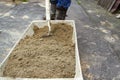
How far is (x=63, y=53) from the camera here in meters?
3.26

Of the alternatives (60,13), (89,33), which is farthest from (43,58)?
(89,33)

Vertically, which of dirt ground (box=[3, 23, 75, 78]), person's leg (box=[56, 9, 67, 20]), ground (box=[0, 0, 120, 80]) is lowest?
ground (box=[0, 0, 120, 80])

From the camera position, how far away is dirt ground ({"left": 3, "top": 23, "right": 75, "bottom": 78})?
2.65 m

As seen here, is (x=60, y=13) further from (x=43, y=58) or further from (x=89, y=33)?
(x=43, y=58)

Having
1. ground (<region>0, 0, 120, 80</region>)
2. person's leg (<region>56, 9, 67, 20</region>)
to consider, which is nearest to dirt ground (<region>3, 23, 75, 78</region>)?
ground (<region>0, 0, 120, 80</region>)

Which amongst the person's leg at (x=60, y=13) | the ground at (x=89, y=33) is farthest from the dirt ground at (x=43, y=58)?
the person's leg at (x=60, y=13)

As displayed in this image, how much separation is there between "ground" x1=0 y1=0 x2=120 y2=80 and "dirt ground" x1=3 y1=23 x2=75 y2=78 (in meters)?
0.55

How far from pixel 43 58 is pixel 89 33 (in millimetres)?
2464

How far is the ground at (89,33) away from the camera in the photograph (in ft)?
12.3

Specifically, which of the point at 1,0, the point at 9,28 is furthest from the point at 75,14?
the point at 1,0

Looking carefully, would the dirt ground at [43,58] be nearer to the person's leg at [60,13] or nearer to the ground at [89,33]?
the ground at [89,33]

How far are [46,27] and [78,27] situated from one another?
1.52m

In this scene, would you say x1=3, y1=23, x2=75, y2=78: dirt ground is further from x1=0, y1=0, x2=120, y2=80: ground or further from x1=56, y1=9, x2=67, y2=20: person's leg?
x1=56, y1=9, x2=67, y2=20: person's leg

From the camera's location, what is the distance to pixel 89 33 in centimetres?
526
